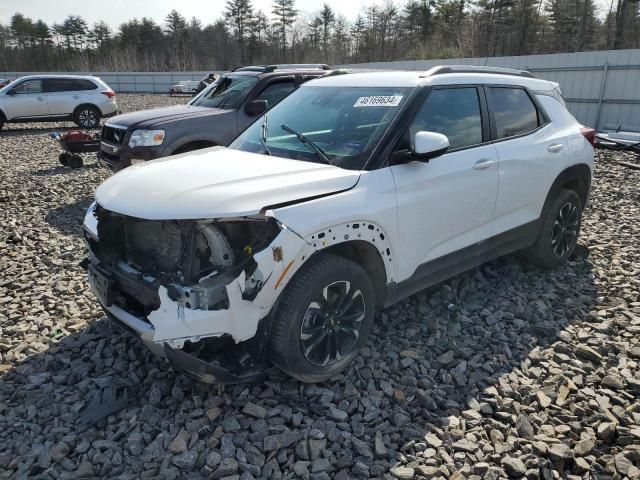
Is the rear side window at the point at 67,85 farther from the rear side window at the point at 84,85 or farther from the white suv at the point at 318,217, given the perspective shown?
the white suv at the point at 318,217

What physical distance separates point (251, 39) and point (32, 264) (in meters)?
65.3

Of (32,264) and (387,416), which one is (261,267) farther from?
(32,264)

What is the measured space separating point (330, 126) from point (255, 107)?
13.6 feet

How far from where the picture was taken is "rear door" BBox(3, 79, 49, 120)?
16484 mm

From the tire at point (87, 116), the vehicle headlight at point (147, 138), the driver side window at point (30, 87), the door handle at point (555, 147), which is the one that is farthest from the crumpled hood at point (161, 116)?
the driver side window at point (30, 87)

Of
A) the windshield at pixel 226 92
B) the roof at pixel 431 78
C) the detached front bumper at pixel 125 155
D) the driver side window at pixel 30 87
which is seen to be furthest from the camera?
the driver side window at pixel 30 87

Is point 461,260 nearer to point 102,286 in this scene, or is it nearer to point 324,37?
point 102,286

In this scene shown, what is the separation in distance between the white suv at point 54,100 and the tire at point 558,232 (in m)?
16.8

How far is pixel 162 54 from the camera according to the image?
204ft

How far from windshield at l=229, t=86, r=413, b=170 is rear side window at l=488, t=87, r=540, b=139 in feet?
3.26

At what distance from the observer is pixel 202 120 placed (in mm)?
7105

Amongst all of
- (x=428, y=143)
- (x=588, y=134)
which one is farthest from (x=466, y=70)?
(x=588, y=134)

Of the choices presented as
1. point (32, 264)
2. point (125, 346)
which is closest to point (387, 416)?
point (125, 346)

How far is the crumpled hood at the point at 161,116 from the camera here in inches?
274
